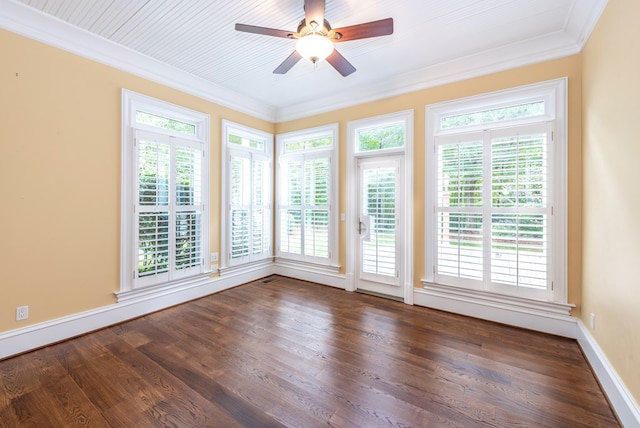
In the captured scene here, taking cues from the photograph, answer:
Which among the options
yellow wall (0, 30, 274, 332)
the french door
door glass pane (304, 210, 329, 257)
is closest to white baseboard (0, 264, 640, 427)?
yellow wall (0, 30, 274, 332)

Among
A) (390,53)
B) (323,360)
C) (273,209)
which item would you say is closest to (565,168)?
(390,53)

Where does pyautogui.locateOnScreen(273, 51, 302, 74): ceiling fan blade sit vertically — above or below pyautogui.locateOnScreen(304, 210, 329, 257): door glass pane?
above

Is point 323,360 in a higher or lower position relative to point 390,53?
lower

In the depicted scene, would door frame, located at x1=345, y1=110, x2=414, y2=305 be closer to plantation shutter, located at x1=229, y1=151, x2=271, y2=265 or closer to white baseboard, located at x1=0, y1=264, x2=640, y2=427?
white baseboard, located at x1=0, y1=264, x2=640, y2=427

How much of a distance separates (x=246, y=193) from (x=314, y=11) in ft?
9.74

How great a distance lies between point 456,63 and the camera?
3.26 metres

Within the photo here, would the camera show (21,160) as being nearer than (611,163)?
No

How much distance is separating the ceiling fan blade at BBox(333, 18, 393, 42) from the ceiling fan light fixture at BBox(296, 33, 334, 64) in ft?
0.40

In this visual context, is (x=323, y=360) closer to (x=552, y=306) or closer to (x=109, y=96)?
(x=552, y=306)

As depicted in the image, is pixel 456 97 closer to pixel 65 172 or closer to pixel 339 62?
pixel 339 62

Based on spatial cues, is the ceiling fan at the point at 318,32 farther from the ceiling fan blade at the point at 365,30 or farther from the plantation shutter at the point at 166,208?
the plantation shutter at the point at 166,208

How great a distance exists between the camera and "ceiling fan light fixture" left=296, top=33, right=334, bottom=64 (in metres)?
2.14

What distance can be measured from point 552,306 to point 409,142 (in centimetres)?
238

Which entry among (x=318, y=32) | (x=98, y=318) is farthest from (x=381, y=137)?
(x=98, y=318)
